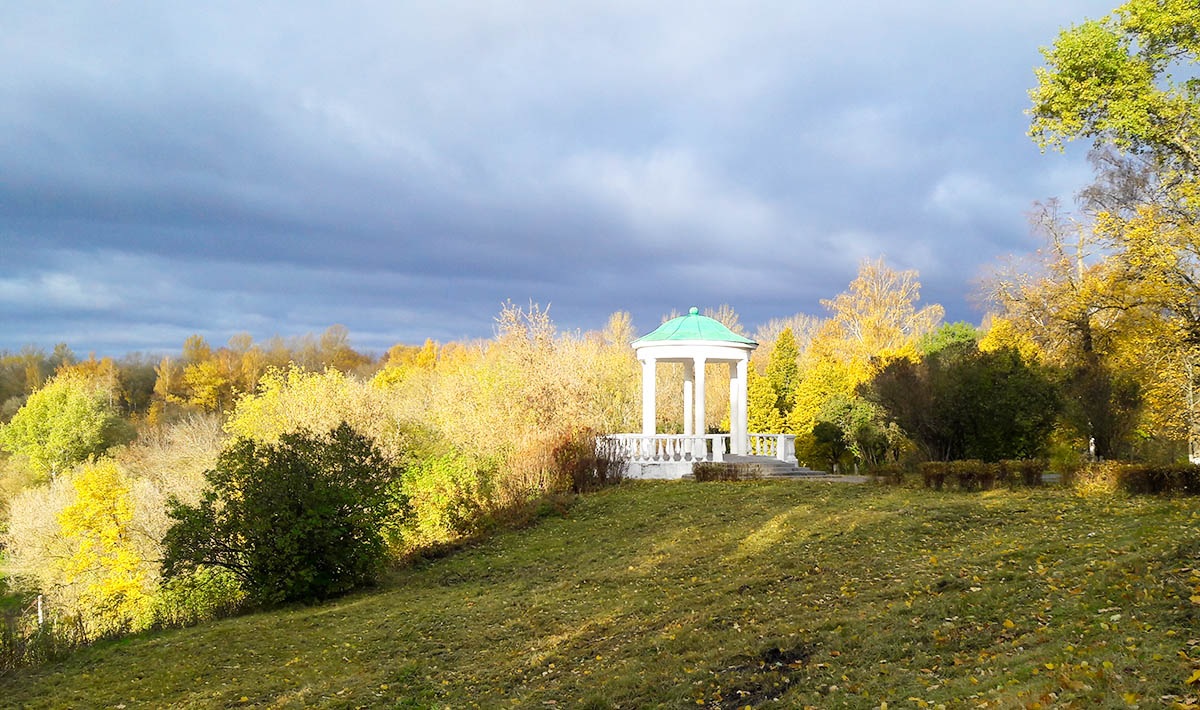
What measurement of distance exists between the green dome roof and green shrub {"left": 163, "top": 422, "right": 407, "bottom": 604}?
10621 millimetres

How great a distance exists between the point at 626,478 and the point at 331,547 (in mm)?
8998

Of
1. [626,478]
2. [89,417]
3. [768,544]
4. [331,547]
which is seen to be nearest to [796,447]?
[626,478]

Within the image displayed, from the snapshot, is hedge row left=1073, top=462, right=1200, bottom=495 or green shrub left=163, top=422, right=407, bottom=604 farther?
hedge row left=1073, top=462, right=1200, bottom=495

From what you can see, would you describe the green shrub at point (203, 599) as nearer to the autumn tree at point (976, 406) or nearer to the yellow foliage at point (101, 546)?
the yellow foliage at point (101, 546)

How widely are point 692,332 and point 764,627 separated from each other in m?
14.9

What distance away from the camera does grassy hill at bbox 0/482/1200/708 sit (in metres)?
5.31

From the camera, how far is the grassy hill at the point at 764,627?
531 centimetres

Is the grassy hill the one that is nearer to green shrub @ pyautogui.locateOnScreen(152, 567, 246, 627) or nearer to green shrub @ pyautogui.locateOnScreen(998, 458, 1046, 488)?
green shrub @ pyautogui.locateOnScreen(998, 458, 1046, 488)

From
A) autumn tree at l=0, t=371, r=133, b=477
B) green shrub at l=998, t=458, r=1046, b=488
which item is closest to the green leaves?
green shrub at l=998, t=458, r=1046, b=488

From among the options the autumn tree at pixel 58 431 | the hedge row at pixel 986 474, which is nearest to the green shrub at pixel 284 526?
the hedge row at pixel 986 474

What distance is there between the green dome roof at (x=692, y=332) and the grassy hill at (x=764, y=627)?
8726 mm

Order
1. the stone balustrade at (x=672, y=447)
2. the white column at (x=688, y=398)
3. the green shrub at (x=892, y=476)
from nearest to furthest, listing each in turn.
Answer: the green shrub at (x=892, y=476) < the stone balustrade at (x=672, y=447) < the white column at (x=688, y=398)

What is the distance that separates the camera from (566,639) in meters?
7.99

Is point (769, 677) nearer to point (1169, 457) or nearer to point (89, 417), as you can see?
point (1169, 457)
